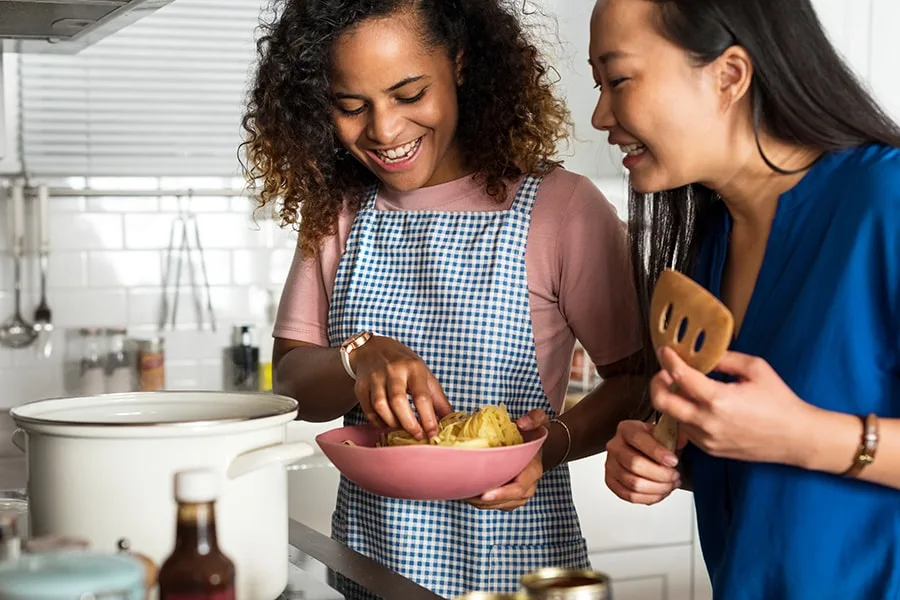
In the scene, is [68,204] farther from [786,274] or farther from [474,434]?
[786,274]

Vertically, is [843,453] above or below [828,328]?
below

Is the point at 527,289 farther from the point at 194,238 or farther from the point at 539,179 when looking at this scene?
the point at 194,238

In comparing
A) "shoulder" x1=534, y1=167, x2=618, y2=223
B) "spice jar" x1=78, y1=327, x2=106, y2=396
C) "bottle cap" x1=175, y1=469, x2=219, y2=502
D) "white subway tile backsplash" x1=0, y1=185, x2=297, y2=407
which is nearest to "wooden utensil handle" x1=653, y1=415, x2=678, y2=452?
"shoulder" x1=534, y1=167, x2=618, y2=223

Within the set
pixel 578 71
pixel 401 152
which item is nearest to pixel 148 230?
pixel 578 71

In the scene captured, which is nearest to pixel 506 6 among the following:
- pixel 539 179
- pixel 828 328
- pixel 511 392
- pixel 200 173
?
pixel 539 179

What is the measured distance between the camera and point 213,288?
3.54m

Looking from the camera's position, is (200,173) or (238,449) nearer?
(238,449)

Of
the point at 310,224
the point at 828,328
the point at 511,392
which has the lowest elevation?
the point at 511,392

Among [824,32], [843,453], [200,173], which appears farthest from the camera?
[200,173]

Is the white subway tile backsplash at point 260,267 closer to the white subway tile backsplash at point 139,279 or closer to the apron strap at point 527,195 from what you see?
the white subway tile backsplash at point 139,279

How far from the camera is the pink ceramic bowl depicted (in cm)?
131

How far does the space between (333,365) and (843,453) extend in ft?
2.73

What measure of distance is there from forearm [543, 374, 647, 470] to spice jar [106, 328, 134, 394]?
194 cm

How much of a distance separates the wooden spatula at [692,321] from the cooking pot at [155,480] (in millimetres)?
376
